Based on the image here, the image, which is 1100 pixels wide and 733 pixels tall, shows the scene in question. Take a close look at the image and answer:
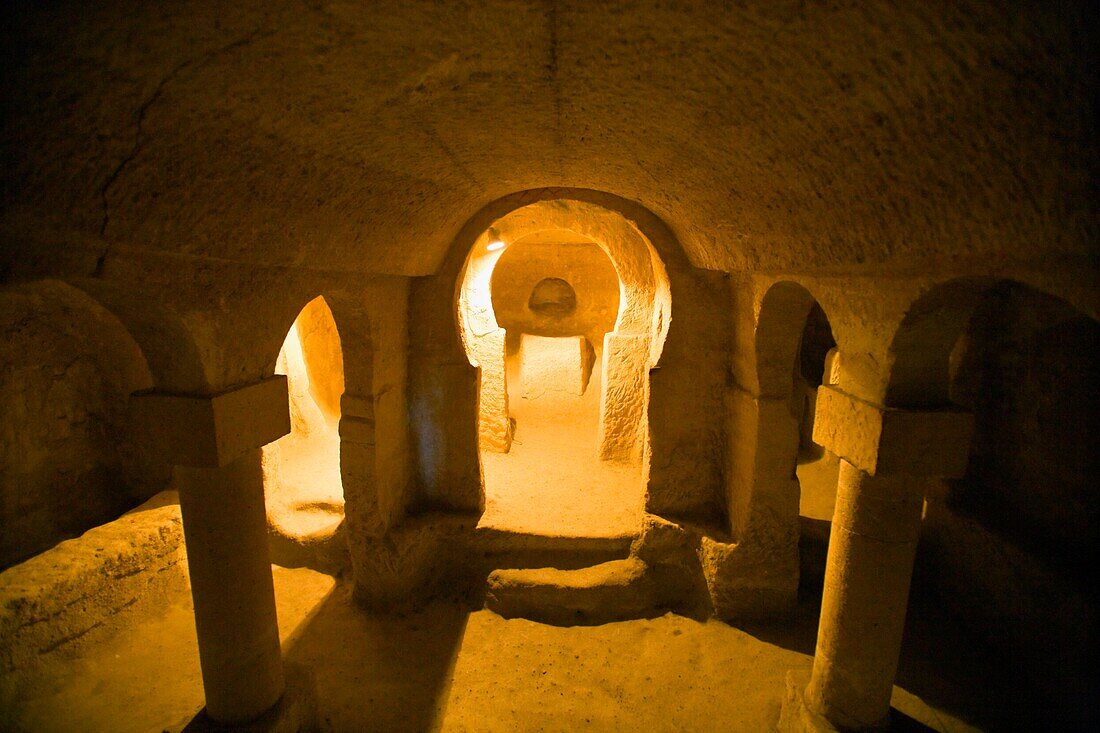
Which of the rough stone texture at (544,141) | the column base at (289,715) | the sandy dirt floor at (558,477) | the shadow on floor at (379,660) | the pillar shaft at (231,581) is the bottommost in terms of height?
the shadow on floor at (379,660)

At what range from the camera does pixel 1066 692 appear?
3938mm

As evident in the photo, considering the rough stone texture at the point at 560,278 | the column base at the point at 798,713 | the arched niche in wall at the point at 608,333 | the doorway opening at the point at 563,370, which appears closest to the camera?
the column base at the point at 798,713

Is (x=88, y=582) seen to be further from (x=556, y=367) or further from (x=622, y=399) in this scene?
(x=556, y=367)

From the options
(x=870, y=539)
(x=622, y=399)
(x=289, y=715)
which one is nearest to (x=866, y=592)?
(x=870, y=539)

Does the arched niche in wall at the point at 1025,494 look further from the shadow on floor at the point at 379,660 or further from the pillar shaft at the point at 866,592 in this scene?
the shadow on floor at the point at 379,660

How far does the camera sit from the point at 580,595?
16.9 feet

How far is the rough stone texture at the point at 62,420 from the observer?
4.58 meters

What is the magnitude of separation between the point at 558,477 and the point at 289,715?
13.5 feet

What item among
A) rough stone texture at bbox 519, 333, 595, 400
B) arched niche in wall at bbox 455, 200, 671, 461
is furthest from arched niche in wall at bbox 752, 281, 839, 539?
rough stone texture at bbox 519, 333, 595, 400

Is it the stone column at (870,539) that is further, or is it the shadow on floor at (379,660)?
the shadow on floor at (379,660)

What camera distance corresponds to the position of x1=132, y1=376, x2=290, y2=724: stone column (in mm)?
2812

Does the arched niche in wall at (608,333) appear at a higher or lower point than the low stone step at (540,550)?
higher

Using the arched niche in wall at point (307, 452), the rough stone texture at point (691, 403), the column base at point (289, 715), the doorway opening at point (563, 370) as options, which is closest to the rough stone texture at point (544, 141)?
the rough stone texture at point (691, 403)

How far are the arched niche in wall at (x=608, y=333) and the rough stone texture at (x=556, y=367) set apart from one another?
1.68 metres
